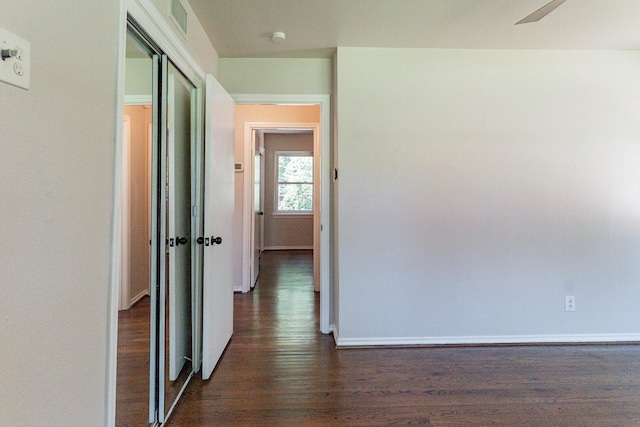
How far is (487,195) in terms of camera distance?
261 cm

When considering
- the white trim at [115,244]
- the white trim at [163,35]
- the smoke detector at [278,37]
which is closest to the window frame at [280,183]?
the smoke detector at [278,37]

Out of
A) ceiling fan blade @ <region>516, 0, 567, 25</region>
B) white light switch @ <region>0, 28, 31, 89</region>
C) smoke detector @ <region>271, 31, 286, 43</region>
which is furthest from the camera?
smoke detector @ <region>271, 31, 286, 43</region>

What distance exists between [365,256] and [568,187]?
1.78m

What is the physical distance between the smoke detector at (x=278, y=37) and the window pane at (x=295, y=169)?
500cm

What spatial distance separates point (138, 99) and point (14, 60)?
2.56 ft

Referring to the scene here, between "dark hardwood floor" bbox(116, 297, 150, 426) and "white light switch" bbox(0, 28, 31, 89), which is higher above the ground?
"white light switch" bbox(0, 28, 31, 89)

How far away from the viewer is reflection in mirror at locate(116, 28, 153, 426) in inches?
55.5

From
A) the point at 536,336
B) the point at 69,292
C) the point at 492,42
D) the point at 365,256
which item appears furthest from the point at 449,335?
the point at 69,292

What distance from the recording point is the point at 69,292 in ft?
3.21

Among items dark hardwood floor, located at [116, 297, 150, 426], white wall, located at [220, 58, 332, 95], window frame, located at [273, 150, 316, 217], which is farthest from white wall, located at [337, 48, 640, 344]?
window frame, located at [273, 150, 316, 217]

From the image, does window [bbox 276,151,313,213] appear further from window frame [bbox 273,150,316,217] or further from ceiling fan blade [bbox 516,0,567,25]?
ceiling fan blade [bbox 516,0,567,25]

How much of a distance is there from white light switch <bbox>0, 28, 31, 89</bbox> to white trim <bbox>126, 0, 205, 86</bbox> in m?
0.61

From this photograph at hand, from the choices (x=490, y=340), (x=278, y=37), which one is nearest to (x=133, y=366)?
(x=278, y=37)

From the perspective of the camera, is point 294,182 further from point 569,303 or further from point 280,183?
point 569,303
